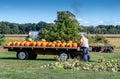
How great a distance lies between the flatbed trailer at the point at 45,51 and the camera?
2803 cm

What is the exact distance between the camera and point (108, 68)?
64.5 feet

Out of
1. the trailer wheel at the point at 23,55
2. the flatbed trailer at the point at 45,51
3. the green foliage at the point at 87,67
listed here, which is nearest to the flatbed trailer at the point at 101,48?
the flatbed trailer at the point at 45,51

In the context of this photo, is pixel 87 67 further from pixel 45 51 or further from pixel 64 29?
pixel 64 29

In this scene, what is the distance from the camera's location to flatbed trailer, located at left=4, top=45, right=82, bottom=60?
28.0m

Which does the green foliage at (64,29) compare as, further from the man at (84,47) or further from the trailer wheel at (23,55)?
the man at (84,47)

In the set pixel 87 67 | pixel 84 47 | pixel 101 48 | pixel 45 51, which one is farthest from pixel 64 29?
pixel 87 67

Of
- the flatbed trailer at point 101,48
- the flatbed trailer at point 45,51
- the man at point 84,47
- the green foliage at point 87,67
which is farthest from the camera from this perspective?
the flatbed trailer at point 101,48

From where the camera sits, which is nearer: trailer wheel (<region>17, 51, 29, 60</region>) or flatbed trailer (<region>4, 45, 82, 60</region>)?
flatbed trailer (<region>4, 45, 82, 60</region>)

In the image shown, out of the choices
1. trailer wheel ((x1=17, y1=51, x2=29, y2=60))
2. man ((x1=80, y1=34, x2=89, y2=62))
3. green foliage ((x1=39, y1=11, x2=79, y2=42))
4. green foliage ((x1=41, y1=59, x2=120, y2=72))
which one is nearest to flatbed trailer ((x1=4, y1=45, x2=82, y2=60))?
trailer wheel ((x1=17, y1=51, x2=29, y2=60))

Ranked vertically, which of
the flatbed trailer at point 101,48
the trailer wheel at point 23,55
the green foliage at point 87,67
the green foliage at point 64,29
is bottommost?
the green foliage at point 87,67

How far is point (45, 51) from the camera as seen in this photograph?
28797mm

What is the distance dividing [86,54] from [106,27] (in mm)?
108887

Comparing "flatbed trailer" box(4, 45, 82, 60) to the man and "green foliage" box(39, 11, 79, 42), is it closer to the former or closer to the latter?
the man

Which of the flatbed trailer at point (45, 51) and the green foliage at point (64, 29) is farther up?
the green foliage at point (64, 29)
